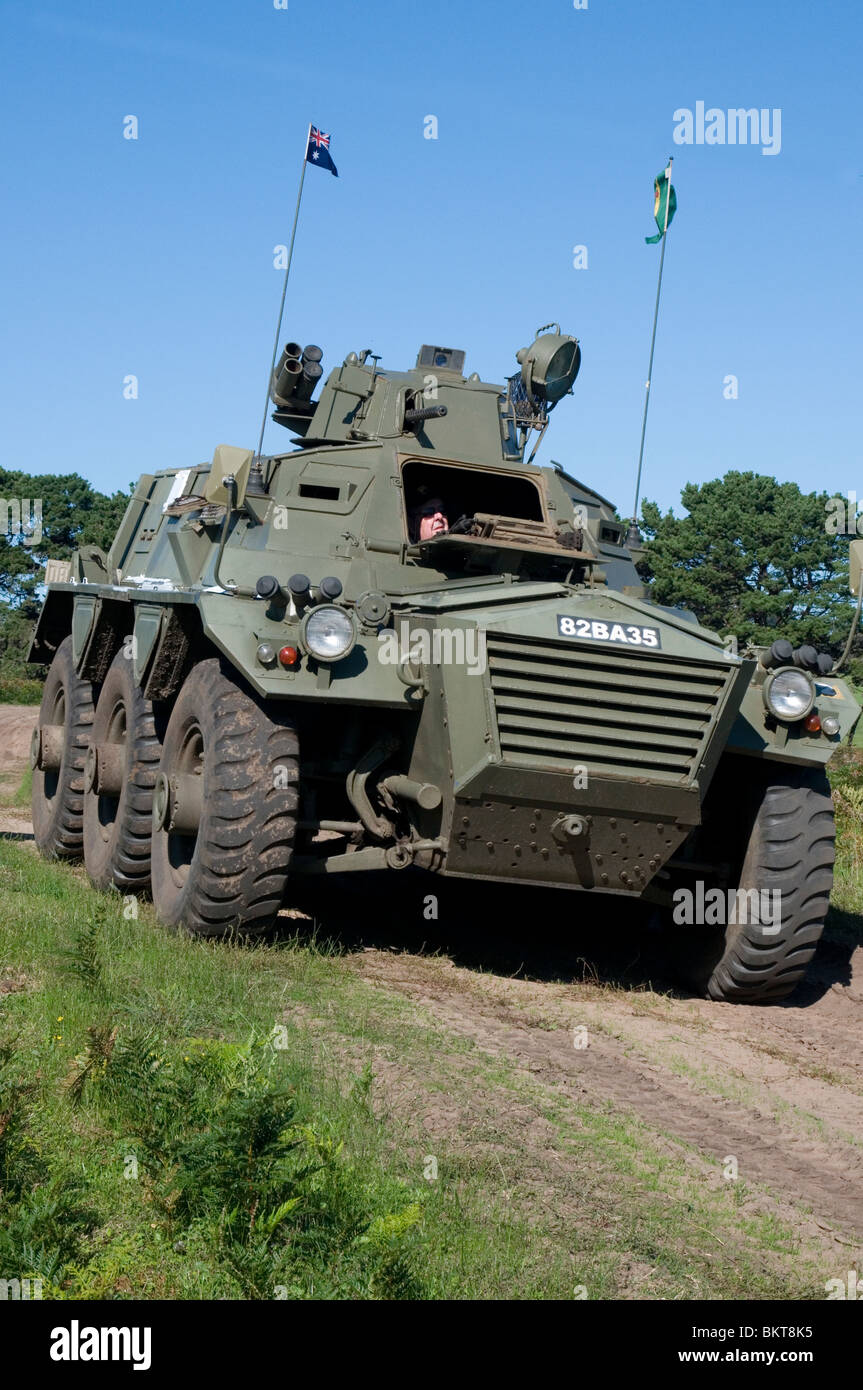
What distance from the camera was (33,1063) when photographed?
533 centimetres

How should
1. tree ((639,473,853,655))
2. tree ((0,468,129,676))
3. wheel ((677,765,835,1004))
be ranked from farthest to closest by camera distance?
tree ((0,468,129,676)) → tree ((639,473,853,655)) → wheel ((677,765,835,1004))

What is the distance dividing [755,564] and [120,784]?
105ft

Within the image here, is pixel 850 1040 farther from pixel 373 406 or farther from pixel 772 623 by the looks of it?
pixel 772 623

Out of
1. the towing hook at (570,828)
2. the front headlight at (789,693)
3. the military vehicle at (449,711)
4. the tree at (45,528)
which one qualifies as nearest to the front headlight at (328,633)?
the military vehicle at (449,711)

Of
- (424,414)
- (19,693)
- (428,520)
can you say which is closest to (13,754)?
(19,693)

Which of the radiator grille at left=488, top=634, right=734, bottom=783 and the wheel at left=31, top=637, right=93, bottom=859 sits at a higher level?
the radiator grille at left=488, top=634, right=734, bottom=783

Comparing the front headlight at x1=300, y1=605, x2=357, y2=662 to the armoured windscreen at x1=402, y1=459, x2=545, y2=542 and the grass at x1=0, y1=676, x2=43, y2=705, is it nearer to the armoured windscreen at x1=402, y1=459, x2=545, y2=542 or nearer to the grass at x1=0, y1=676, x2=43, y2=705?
the armoured windscreen at x1=402, y1=459, x2=545, y2=542

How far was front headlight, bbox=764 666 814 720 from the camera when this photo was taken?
302 inches

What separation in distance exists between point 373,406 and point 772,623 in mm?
29009

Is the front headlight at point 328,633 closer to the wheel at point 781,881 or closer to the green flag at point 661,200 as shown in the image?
the wheel at point 781,881

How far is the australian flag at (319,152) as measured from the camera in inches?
563

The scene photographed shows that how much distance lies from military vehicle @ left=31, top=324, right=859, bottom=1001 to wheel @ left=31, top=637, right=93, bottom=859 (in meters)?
1.13

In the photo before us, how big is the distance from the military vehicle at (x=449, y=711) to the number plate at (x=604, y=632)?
1 cm

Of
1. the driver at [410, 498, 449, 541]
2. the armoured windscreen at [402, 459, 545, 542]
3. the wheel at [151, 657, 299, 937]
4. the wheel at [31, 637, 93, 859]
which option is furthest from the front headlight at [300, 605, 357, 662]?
the wheel at [31, 637, 93, 859]
